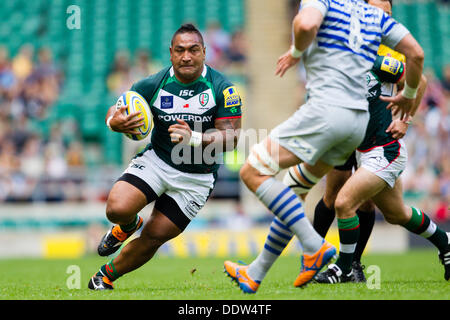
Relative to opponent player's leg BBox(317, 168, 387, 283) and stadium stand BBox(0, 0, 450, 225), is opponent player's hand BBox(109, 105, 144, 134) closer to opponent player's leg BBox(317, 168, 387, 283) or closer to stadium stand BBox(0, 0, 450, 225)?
opponent player's leg BBox(317, 168, 387, 283)

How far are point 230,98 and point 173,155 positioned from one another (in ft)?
2.54

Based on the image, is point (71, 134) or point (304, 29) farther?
point (71, 134)

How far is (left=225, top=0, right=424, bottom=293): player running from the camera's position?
4766mm

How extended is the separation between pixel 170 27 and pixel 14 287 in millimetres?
13935

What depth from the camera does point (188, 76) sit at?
599cm

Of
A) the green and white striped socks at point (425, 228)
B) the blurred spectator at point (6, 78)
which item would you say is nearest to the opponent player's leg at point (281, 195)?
the green and white striped socks at point (425, 228)

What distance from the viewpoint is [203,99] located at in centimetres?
604

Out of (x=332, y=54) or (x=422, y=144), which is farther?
(x=422, y=144)

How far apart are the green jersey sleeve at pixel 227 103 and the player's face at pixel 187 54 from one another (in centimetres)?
31

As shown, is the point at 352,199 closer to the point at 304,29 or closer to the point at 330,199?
the point at 330,199

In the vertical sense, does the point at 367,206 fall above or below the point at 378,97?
below

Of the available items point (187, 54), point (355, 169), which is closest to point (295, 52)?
point (187, 54)

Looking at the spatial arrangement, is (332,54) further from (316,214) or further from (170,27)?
(170,27)
